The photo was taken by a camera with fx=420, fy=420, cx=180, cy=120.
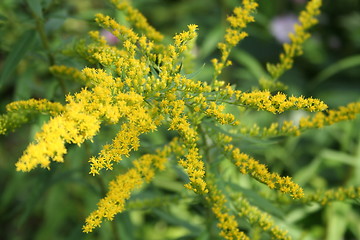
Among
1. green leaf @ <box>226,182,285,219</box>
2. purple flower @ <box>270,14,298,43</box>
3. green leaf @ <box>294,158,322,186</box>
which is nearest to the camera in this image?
green leaf @ <box>226,182,285,219</box>

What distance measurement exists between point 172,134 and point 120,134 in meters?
3.24

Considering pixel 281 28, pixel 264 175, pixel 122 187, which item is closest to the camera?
pixel 264 175

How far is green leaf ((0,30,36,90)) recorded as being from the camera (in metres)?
2.64

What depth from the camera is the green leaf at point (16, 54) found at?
264cm

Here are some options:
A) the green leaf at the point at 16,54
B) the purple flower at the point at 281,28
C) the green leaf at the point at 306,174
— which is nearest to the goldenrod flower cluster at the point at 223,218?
the green leaf at the point at 16,54

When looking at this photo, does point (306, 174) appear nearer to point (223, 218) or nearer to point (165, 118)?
point (223, 218)

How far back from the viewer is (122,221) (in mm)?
3230

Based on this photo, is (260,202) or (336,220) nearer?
(260,202)

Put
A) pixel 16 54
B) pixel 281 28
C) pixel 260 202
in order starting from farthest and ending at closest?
pixel 281 28, pixel 16 54, pixel 260 202

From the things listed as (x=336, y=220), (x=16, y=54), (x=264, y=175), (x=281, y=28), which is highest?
(x=281, y=28)

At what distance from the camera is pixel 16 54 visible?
271 centimetres

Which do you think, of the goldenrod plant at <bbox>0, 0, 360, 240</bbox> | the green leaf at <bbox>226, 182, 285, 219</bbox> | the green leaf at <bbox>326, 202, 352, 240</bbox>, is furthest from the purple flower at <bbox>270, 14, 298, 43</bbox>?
the green leaf at <bbox>226, 182, 285, 219</bbox>

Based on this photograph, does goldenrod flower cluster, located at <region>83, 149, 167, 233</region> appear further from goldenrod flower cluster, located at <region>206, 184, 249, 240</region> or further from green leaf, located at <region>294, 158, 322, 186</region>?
green leaf, located at <region>294, 158, 322, 186</region>

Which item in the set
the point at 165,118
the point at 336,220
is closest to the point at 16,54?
the point at 165,118
